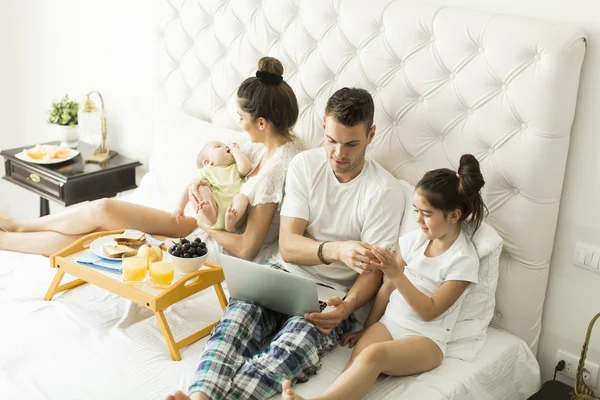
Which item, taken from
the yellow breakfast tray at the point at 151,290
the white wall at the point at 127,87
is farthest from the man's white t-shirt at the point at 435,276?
the yellow breakfast tray at the point at 151,290

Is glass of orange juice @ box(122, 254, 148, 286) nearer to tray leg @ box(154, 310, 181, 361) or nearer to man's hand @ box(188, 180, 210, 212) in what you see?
tray leg @ box(154, 310, 181, 361)

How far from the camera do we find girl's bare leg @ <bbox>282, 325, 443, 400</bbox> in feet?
5.87

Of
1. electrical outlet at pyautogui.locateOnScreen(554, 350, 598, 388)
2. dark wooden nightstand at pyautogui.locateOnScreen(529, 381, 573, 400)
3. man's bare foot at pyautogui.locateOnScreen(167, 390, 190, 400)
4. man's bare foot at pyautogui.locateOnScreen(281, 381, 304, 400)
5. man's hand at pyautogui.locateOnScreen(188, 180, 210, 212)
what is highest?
man's hand at pyautogui.locateOnScreen(188, 180, 210, 212)

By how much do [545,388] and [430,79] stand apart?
109 centimetres

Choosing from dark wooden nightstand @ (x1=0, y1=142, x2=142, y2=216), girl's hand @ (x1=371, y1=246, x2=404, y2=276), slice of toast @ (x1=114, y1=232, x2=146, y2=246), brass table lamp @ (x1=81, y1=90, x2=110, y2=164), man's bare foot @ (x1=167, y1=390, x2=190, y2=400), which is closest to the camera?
man's bare foot @ (x1=167, y1=390, x2=190, y2=400)

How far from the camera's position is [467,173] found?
6.50 feet

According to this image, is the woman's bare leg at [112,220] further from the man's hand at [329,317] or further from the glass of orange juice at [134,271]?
the man's hand at [329,317]

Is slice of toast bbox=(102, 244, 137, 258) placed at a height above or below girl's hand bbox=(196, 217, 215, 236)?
below

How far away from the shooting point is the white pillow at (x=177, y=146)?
2832 millimetres

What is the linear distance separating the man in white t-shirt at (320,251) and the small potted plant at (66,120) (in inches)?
61.9

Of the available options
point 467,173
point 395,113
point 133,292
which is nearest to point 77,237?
point 133,292

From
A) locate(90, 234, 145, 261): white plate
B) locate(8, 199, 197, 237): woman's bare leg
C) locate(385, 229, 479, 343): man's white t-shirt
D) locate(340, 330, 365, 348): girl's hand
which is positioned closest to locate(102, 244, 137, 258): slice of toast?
locate(90, 234, 145, 261): white plate

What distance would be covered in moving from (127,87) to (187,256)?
1653 mm

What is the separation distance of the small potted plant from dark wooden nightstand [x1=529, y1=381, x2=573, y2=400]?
8.24ft
